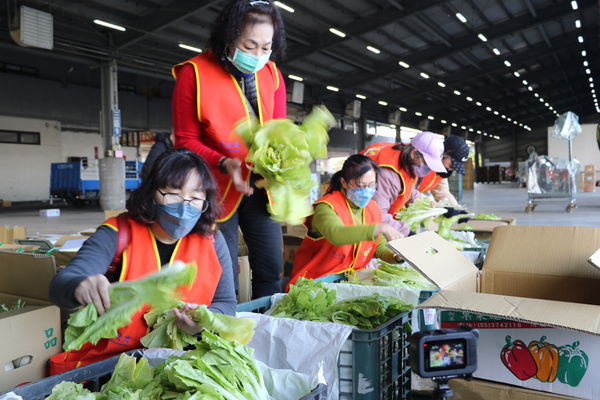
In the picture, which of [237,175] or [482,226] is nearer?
[237,175]

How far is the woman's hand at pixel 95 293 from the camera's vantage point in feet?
4.15

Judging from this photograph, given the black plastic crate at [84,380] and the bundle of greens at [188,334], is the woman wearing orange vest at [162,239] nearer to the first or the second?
the bundle of greens at [188,334]

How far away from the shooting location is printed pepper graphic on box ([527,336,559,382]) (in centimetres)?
150

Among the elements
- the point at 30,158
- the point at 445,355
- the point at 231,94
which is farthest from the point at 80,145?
the point at 445,355

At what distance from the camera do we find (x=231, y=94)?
77.5 inches

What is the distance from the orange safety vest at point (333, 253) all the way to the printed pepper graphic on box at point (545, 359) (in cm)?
122

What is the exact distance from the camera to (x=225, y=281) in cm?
177

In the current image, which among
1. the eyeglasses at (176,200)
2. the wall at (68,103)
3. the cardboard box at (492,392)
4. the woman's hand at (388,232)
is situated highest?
the wall at (68,103)

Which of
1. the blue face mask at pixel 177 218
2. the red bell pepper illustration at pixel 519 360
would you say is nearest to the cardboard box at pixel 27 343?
the blue face mask at pixel 177 218

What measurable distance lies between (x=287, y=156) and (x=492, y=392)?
1.01 meters

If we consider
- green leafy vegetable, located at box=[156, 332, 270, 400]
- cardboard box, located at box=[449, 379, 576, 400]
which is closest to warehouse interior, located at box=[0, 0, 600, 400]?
cardboard box, located at box=[449, 379, 576, 400]

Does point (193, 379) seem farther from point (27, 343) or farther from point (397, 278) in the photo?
Result: point (397, 278)

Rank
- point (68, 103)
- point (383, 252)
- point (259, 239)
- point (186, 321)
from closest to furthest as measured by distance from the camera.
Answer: point (186, 321) < point (259, 239) < point (383, 252) < point (68, 103)

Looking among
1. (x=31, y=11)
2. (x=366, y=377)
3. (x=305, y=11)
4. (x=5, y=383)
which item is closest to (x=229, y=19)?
(x=366, y=377)
